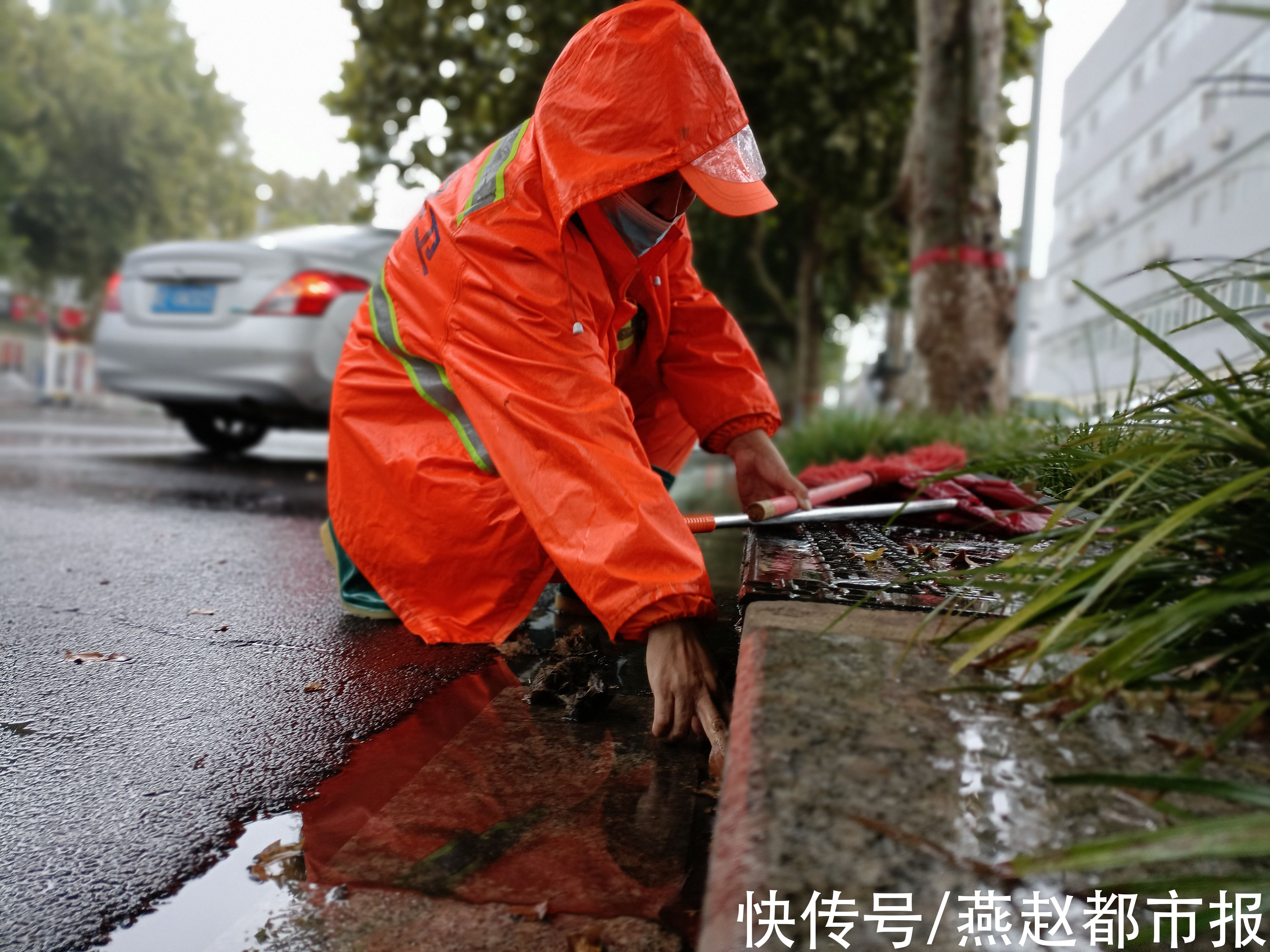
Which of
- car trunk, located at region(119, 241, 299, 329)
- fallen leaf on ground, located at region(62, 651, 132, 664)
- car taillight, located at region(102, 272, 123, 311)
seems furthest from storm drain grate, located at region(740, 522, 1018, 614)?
car taillight, located at region(102, 272, 123, 311)

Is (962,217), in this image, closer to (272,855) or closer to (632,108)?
(632,108)

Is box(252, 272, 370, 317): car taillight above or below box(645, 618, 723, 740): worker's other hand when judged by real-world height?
above

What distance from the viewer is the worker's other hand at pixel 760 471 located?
8.77ft

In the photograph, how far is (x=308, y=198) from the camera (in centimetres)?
5503

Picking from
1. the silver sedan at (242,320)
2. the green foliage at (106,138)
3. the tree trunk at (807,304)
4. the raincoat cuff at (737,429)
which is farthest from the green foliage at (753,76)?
the green foliage at (106,138)

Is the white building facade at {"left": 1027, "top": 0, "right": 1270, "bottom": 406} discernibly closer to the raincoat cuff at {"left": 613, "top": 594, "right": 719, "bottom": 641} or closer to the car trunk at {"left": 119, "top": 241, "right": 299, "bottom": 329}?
the raincoat cuff at {"left": 613, "top": 594, "right": 719, "bottom": 641}

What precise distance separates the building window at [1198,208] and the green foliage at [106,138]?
27692 mm

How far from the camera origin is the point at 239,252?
560 cm

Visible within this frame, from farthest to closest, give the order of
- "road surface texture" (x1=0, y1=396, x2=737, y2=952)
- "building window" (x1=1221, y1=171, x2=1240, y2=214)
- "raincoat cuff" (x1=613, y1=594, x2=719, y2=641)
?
"building window" (x1=1221, y1=171, x2=1240, y2=214) → "raincoat cuff" (x1=613, y1=594, x2=719, y2=641) → "road surface texture" (x1=0, y1=396, x2=737, y2=952)

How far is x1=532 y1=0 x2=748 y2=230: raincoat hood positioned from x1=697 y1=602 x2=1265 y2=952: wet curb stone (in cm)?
107

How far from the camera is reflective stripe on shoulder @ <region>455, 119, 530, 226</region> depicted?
210 centimetres

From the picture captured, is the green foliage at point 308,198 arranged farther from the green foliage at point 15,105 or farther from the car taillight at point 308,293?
the car taillight at point 308,293

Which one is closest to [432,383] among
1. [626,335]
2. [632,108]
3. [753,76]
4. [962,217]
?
[626,335]

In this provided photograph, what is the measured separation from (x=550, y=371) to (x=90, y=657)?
47.8 inches
